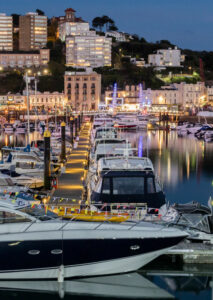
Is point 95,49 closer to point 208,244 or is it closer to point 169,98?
point 169,98

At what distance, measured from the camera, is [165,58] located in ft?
483

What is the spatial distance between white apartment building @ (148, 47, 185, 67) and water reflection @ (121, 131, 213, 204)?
287ft

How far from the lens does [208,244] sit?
14.6 meters

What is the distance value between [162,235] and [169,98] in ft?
338

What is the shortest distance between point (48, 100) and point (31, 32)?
53.5 meters

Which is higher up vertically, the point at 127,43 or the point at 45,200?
the point at 127,43

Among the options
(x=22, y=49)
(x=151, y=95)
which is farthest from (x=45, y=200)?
(x=22, y=49)

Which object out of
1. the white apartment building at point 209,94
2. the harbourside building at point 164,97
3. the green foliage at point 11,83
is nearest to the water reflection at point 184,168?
the harbourside building at point 164,97

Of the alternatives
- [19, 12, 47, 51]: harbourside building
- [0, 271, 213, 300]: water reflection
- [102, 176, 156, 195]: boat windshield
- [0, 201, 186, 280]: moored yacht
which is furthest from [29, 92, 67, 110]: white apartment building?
[0, 201, 186, 280]: moored yacht

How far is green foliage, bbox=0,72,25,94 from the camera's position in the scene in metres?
123

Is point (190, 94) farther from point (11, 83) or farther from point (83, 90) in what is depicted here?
point (11, 83)

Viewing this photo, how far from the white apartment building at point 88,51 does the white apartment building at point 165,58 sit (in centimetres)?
1300

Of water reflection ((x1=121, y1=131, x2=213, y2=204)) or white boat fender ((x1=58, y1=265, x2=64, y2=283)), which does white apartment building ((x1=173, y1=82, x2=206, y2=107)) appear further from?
white boat fender ((x1=58, y1=265, x2=64, y2=283))

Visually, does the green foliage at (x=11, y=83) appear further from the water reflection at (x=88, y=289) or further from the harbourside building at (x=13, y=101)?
the water reflection at (x=88, y=289)
